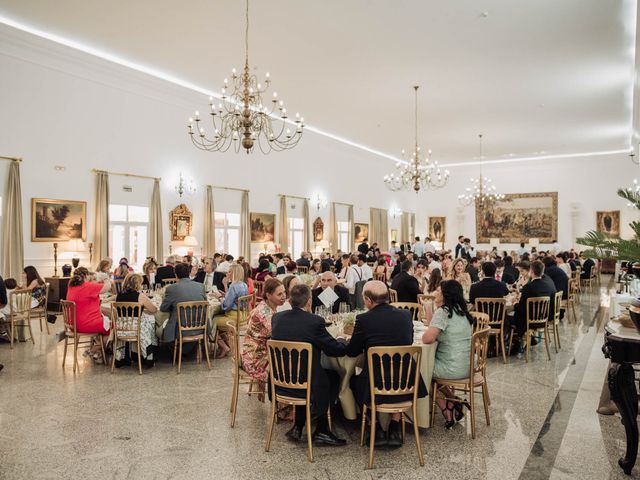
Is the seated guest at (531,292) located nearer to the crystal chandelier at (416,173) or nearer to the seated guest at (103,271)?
the crystal chandelier at (416,173)

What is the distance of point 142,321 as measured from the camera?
21.2 ft

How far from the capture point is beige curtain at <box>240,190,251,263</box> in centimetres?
1511

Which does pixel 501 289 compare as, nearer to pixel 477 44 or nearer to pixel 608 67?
pixel 477 44

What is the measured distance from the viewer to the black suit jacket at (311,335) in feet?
12.7

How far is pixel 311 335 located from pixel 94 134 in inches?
370

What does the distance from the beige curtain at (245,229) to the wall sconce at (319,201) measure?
397 cm

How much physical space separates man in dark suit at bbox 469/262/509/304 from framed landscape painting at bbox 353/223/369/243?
45.8 ft

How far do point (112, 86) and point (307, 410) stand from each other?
33.4 feet

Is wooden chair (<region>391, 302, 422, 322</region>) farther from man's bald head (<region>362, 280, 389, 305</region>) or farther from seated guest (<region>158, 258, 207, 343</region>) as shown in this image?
seated guest (<region>158, 258, 207, 343</region>)

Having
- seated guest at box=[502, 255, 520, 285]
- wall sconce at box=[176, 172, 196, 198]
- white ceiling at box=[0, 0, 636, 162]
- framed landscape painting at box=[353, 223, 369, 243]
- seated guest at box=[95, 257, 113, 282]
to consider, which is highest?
white ceiling at box=[0, 0, 636, 162]

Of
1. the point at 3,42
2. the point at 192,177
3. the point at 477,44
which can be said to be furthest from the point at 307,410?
the point at 192,177

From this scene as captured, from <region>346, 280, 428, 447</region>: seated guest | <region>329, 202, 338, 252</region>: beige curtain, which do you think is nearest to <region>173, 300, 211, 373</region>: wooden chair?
<region>346, 280, 428, 447</region>: seated guest

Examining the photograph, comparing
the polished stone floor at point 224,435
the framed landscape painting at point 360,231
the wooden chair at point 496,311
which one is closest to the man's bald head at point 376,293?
the polished stone floor at point 224,435

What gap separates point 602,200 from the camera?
22078 millimetres
